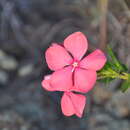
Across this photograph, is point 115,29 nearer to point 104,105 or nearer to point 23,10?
point 104,105

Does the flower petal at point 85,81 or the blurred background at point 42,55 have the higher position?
the flower petal at point 85,81

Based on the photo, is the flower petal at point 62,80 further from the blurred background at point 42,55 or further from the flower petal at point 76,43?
the blurred background at point 42,55

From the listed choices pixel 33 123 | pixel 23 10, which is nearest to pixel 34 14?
pixel 23 10

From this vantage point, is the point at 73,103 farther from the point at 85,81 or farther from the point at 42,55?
the point at 42,55

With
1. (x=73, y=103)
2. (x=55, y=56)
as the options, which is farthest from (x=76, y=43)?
(x=73, y=103)

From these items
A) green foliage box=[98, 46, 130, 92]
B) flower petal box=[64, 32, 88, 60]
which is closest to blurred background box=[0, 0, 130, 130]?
green foliage box=[98, 46, 130, 92]

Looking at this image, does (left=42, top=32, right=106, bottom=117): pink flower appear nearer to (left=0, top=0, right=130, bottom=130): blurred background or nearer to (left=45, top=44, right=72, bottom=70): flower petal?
(left=45, top=44, right=72, bottom=70): flower petal

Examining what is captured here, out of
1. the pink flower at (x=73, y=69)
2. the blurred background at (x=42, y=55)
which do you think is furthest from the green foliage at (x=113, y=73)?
the blurred background at (x=42, y=55)
